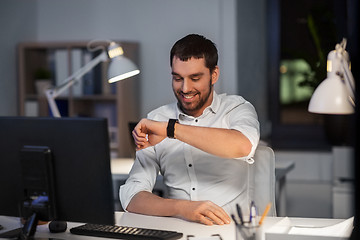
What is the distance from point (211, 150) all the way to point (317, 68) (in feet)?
7.88

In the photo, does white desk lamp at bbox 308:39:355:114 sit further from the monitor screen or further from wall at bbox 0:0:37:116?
wall at bbox 0:0:37:116

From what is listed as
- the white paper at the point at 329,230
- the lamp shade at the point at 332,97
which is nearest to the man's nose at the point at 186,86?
the lamp shade at the point at 332,97

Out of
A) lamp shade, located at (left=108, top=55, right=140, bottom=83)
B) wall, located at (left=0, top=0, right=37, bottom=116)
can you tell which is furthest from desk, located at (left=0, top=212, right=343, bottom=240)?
wall, located at (left=0, top=0, right=37, bottom=116)

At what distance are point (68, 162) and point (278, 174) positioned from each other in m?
2.01

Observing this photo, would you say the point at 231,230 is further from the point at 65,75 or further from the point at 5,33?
the point at 5,33

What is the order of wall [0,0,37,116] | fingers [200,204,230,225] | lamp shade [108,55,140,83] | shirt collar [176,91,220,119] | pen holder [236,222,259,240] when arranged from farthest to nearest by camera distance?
wall [0,0,37,116] → lamp shade [108,55,140,83] → shirt collar [176,91,220,119] → fingers [200,204,230,225] → pen holder [236,222,259,240]

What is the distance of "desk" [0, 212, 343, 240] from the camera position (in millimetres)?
1704

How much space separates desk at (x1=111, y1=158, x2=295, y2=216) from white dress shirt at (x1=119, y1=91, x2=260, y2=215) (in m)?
0.87

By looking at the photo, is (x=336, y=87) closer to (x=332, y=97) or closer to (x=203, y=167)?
(x=332, y=97)

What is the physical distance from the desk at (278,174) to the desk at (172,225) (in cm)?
123

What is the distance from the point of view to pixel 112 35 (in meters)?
4.45

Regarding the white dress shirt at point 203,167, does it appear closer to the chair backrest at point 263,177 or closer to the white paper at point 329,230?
the chair backrest at point 263,177

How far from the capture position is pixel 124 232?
1.69m

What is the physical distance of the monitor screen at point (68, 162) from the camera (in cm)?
152
